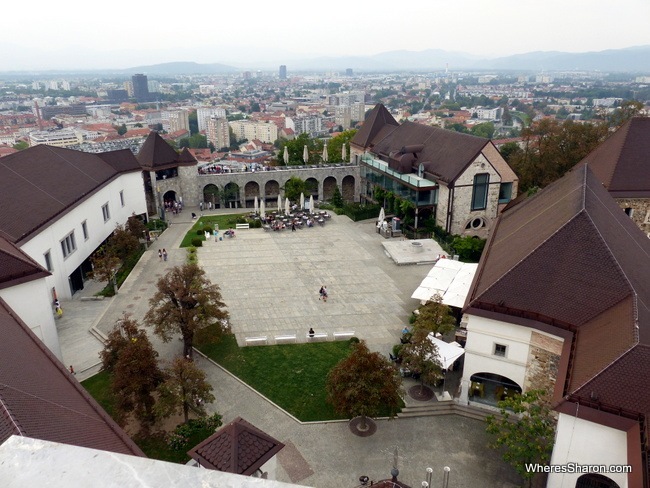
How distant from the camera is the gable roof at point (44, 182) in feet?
103

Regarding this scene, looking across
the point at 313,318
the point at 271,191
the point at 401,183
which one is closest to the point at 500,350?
the point at 313,318

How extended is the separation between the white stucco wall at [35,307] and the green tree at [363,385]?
1573 cm

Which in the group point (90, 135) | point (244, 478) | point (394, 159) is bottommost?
point (90, 135)

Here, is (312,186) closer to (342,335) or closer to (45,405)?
(342,335)

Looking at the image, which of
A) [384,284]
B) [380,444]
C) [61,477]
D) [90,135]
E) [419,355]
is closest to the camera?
[61,477]

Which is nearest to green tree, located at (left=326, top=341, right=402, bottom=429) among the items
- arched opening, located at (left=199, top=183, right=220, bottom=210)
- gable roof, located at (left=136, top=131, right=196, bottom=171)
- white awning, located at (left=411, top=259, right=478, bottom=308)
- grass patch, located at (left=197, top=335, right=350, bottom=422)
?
grass patch, located at (left=197, top=335, right=350, bottom=422)

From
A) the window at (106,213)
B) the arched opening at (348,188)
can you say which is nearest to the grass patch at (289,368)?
the window at (106,213)

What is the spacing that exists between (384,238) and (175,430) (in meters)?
31.2

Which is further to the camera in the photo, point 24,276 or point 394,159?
point 394,159

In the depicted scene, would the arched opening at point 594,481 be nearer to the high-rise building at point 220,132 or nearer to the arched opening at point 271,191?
the arched opening at point 271,191

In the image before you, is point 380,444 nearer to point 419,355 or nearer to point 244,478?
point 419,355

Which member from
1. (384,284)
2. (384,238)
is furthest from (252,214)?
(384,284)

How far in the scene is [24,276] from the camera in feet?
79.5

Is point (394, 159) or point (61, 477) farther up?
point (61, 477)
